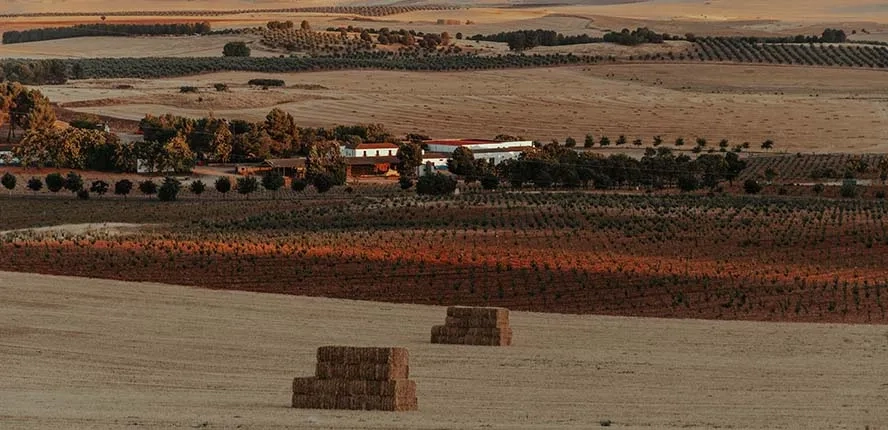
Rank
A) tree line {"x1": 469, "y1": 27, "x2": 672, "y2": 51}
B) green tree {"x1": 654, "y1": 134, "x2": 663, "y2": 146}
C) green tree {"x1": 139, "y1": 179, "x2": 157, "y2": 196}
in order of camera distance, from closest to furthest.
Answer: green tree {"x1": 139, "y1": 179, "x2": 157, "y2": 196}
green tree {"x1": 654, "y1": 134, "x2": 663, "y2": 146}
tree line {"x1": 469, "y1": 27, "x2": 672, "y2": 51}

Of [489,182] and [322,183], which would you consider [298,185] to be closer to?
[322,183]

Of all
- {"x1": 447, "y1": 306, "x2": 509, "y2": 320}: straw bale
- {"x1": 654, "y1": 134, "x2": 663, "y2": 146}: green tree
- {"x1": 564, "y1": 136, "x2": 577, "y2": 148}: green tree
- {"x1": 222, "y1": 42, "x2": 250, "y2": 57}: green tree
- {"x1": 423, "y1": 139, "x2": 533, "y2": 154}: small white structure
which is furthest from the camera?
{"x1": 222, "y1": 42, "x2": 250, "y2": 57}: green tree

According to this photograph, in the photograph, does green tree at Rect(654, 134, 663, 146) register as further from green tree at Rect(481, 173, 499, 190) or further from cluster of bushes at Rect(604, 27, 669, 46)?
cluster of bushes at Rect(604, 27, 669, 46)

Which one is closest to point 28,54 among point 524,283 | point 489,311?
point 524,283

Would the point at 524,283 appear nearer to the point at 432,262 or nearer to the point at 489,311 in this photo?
the point at 432,262

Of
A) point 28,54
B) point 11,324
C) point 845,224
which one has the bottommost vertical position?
point 28,54

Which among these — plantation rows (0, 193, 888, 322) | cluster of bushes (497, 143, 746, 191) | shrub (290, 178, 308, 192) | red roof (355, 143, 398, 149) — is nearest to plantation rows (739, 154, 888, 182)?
cluster of bushes (497, 143, 746, 191)

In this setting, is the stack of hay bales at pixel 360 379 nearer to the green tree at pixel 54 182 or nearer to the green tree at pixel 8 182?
the green tree at pixel 54 182

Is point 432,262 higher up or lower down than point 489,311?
lower down
